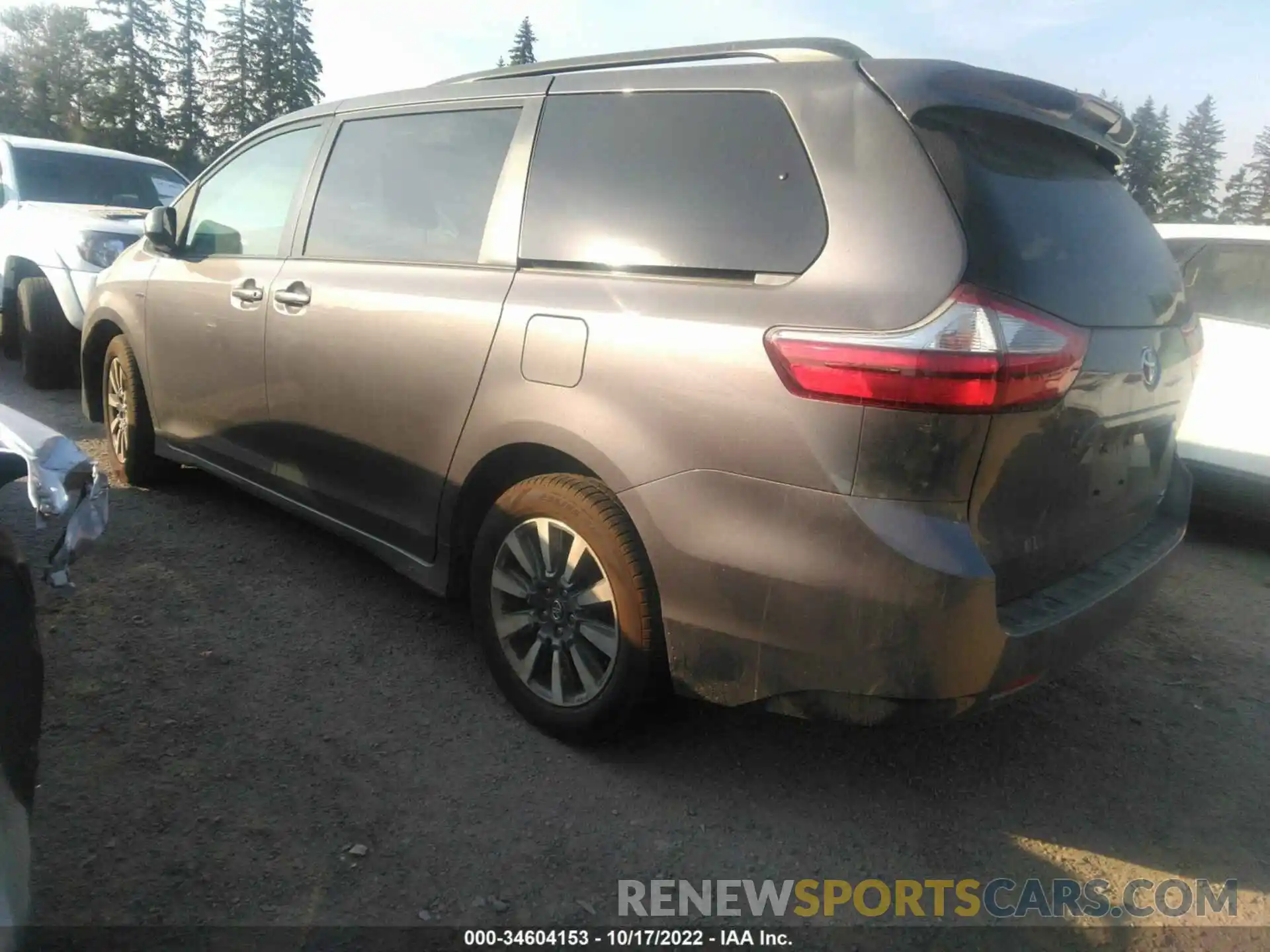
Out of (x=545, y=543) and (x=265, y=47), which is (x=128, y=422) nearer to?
(x=545, y=543)

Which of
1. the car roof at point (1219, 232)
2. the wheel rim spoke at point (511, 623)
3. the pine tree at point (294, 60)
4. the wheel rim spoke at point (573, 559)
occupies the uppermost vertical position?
the pine tree at point (294, 60)

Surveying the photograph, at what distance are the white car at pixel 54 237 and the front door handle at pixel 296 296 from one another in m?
3.54

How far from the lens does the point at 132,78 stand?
52.1 meters

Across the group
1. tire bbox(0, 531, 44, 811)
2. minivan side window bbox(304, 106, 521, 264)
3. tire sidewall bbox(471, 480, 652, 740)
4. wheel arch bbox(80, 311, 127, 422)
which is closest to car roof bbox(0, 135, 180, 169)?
wheel arch bbox(80, 311, 127, 422)

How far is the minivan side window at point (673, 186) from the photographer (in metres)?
2.37

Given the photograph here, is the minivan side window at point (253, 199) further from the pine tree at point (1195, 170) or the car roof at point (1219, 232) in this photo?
the pine tree at point (1195, 170)

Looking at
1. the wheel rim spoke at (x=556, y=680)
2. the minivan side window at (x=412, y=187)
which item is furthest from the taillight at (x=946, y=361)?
the minivan side window at (x=412, y=187)

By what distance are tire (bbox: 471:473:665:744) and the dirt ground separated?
0.16 meters

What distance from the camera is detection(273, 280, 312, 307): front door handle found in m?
3.54

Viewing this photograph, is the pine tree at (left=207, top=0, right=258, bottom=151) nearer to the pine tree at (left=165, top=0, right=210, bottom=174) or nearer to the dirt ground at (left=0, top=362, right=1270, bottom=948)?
the pine tree at (left=165, top=0, right=210, bottom=174)

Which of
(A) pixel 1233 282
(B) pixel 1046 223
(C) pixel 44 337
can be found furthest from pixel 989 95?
(C) pixel 44 337

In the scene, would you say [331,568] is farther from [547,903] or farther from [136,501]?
[547,903]

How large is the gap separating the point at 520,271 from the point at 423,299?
41 centimetres

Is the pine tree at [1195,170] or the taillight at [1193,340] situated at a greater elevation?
the pine tree at [1195,170]
